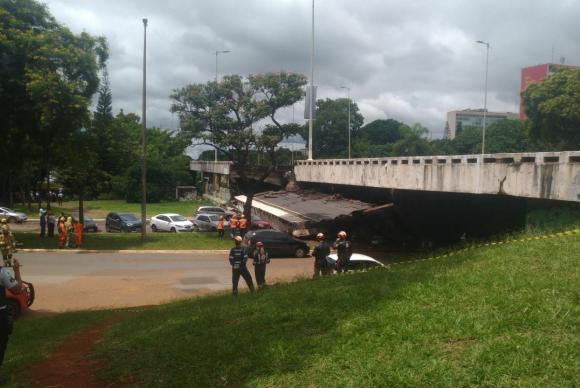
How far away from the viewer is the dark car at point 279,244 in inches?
939

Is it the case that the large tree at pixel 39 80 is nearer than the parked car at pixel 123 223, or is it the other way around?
the large tree at pixel 39 80

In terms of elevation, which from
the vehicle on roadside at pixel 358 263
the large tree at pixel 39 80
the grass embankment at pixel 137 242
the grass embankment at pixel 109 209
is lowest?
the grass embankment at pixel 109 209

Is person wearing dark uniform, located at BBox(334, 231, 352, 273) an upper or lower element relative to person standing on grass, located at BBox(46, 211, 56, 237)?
upper

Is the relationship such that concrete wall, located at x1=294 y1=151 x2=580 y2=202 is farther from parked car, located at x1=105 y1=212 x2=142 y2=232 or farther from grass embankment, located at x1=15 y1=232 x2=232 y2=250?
parked car, located at x1=105 y1=212 x2=142 y2=232

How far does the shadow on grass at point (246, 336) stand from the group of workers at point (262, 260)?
338cm

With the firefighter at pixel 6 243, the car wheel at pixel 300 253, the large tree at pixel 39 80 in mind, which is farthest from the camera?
the car wheel at pixel 300 253

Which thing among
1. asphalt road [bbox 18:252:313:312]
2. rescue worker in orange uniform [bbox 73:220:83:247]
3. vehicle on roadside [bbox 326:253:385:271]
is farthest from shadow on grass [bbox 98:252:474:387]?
rescue worker in orange uniform [bbox 73:220:83:247]

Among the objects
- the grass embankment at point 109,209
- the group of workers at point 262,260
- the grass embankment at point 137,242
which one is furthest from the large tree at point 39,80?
the grass embankment at point 109,209

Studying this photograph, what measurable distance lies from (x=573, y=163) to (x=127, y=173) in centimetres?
6027

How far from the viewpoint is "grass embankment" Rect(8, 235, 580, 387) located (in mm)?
4867

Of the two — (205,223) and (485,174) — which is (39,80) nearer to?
(205,223)

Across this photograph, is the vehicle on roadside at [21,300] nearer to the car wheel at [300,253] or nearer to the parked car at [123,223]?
the car wheel at [300,253]

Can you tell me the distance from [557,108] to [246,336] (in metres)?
40.0

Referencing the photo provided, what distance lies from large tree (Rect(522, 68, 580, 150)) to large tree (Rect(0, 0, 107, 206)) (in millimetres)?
33127
